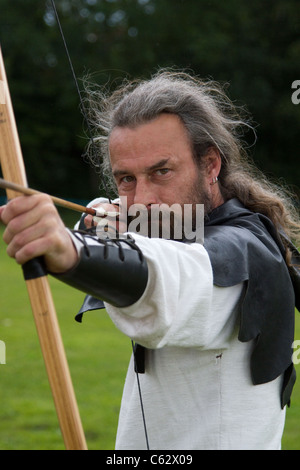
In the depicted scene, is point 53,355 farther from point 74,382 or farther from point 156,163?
point 74,382

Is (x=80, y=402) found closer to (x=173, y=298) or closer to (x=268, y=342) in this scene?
(x=268, y=342)

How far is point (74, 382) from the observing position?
220 inches

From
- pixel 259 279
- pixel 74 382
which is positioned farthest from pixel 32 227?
pixel 74 382

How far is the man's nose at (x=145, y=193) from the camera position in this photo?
190 cm

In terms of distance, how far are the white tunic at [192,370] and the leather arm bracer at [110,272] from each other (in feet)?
0.11

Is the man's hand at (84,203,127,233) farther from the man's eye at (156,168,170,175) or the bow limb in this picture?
the bow limb

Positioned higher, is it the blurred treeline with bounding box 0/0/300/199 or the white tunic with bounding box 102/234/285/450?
the white tunic with bounding box 102/234/285/450

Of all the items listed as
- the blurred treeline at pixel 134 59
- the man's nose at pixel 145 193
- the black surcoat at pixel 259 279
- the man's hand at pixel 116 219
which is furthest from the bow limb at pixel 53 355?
the blurred treeline at pixel 134 59

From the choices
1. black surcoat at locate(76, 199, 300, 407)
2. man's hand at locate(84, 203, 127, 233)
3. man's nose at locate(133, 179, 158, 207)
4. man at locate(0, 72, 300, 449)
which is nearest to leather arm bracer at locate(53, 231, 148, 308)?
man at locate(0, 72, 300, 449)

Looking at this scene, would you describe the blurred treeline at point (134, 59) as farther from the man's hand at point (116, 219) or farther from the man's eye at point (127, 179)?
the man's eye at point (127, 179)

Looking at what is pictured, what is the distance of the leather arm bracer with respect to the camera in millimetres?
1297

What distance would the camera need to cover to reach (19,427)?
448 cm
